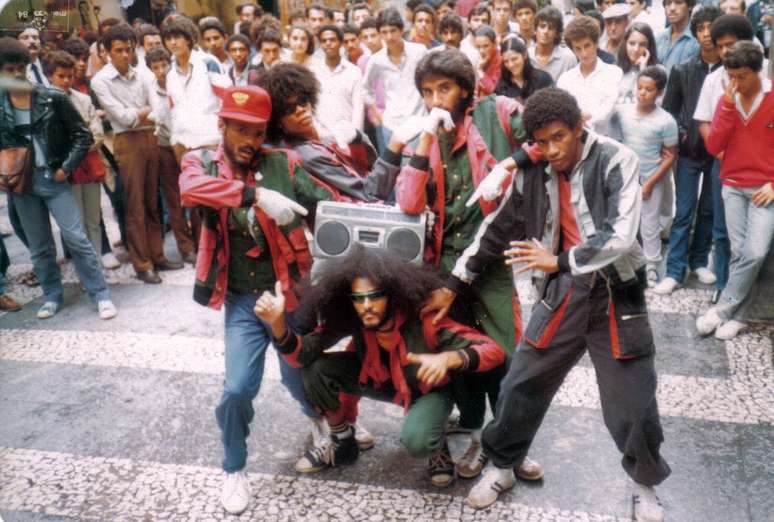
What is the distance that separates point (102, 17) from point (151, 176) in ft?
4.58

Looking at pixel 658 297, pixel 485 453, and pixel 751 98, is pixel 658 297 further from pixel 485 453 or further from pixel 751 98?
pixel 485 453

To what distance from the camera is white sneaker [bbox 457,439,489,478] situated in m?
3.76

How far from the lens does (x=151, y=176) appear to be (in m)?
6.81

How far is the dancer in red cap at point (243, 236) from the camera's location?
11.3 feet

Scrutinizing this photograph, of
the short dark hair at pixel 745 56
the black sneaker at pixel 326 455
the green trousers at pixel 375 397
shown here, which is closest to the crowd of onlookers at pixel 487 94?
the short dark hair at pixel 745 56

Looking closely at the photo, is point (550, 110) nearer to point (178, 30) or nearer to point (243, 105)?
point (243, 105)

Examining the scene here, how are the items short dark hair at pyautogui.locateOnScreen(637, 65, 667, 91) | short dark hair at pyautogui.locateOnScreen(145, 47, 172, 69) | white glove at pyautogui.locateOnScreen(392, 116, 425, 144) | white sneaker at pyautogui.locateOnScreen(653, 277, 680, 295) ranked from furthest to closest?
1. short dark hair at pyautogui.locateOnScreen(145, 47, 172, 69)
2. white sneaker at pyautogui.locateOnScreen(653, 277, 680, 295)
3. short dark hair at pyautogui.locateOnScreen(637, 65, 667, 91)
4. white glove at pyautogui.locateOnScreen(392, 116, 425, 144)

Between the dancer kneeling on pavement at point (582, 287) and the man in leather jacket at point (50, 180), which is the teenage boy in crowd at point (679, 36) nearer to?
the dancer kneeling on pavement at point (582, 287)

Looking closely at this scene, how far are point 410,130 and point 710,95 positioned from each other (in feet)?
8.96

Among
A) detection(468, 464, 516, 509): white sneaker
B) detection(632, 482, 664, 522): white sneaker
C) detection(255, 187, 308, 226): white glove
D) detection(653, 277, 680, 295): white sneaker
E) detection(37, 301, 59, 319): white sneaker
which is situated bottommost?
detection(37, 301, 59, 319): white sneaker

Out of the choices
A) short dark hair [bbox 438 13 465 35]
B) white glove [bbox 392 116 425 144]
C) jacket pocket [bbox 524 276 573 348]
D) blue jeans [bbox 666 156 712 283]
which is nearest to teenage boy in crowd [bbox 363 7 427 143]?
short dark hair [bbox 438 13 465 35]

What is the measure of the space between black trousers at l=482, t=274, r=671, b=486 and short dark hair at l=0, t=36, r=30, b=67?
259cm

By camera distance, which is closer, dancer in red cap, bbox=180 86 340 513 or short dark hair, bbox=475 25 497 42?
dancer in red cap, bbox=180 86 340 513

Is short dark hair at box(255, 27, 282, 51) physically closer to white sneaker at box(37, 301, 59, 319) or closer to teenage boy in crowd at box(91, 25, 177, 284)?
teenage boy in crowd at box(91, 25, 177, 284)
